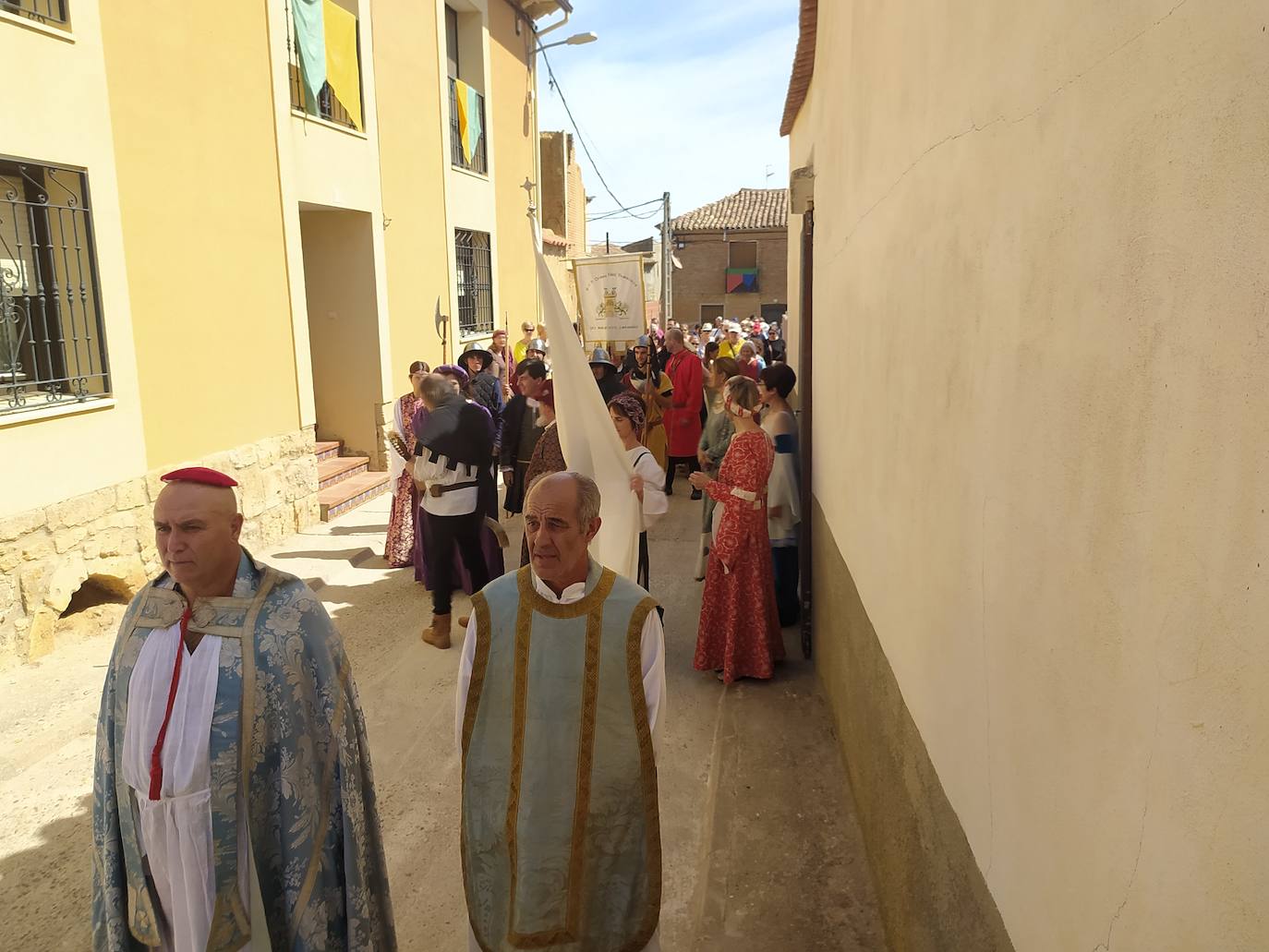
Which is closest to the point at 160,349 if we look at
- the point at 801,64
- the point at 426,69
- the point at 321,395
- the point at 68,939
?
the point at 321,395

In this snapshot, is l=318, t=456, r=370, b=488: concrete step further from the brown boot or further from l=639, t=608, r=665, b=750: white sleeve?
l=639, t=608, r=665, b=750: white sleeve

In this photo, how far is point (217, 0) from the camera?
24.8 ft

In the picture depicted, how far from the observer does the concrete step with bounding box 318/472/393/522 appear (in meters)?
9.37

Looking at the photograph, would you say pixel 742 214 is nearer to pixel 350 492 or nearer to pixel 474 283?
pixel 474 283

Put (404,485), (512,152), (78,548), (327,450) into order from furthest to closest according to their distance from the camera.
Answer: (512,152) < (327,450) < (404,485) < (78,548)

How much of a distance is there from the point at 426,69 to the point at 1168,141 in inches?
499

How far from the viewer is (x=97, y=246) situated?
616 centimetres

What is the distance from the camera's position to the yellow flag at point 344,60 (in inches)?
375

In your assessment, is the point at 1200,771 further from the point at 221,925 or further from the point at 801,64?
the point at 801,64

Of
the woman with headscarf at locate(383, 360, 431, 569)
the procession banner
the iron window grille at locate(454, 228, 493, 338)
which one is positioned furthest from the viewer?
the iron window grille at locate(454, 228, 493, 338)

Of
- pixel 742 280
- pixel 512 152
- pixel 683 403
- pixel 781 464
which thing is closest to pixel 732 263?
pixel 742 280

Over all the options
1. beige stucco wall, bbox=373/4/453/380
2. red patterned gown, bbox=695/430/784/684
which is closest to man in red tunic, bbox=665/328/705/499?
beige stucco wall, bbox=373/4/453/380

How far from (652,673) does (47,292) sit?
17.7 feet

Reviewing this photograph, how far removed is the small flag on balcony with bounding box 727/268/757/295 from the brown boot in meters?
33.7
